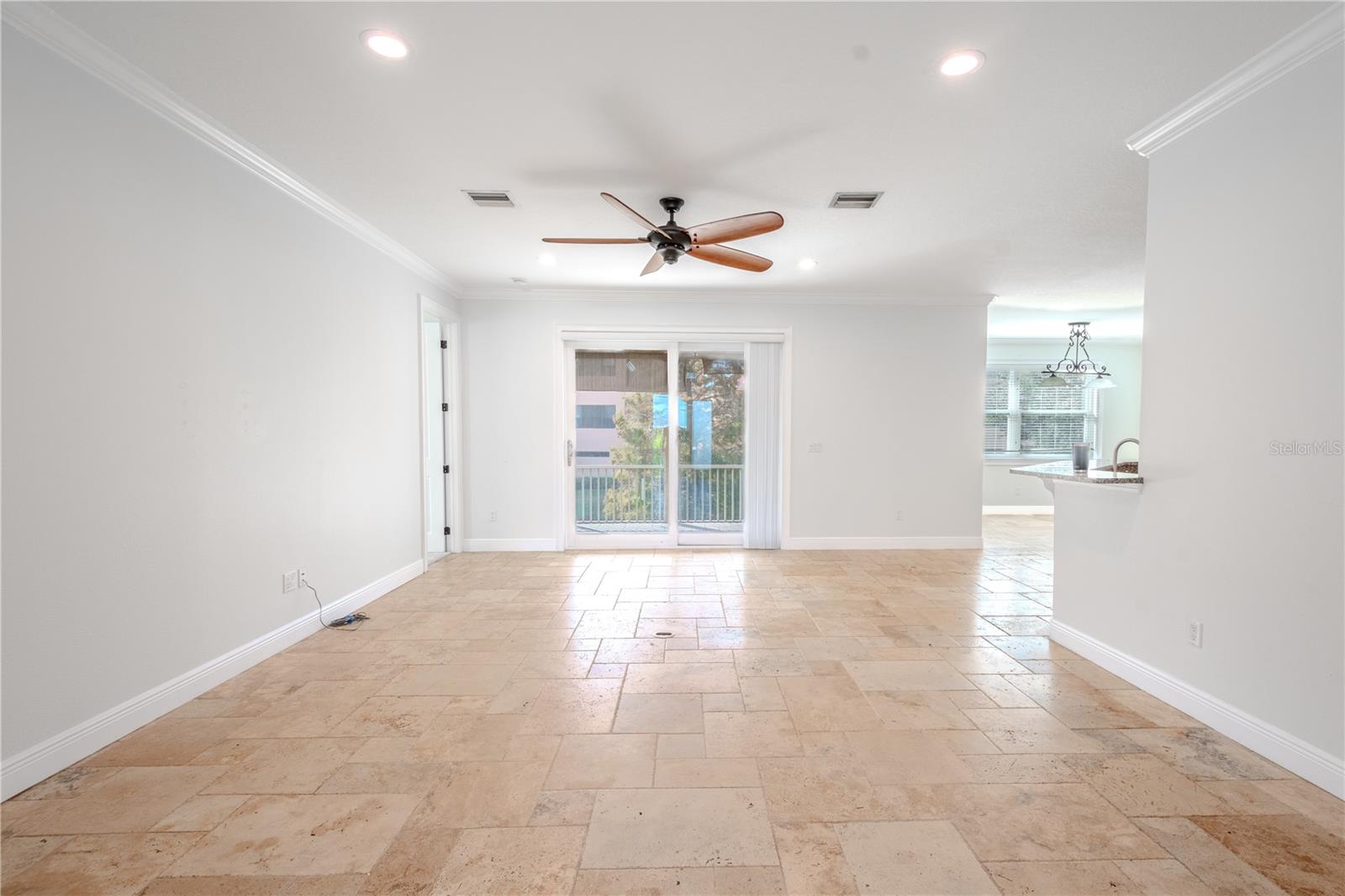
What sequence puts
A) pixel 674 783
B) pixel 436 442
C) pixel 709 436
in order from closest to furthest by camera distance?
1. pixel 674 783
2. pixel 436 442
3. pixel 709 436

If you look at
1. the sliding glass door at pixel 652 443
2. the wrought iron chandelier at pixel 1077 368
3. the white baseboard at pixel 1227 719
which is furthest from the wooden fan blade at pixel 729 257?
the wrought iron chandelier at pixel 1077 368

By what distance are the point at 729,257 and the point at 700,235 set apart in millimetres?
482

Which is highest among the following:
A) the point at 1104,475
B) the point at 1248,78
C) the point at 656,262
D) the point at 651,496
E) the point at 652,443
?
the point at 1248,78

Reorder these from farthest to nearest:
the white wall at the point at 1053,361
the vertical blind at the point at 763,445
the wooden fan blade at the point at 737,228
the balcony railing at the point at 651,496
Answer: the white wall at the point at 1053,361 → the balcony railing at the point at 651,496 → the vertical blind at the point at 763,445 → the wooden fan blade at the point at 737,228

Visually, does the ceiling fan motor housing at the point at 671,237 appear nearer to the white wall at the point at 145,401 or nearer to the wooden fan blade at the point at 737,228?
the wooden fan blade at the point at 737,228

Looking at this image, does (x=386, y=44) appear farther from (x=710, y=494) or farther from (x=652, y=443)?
(x=710, y=494)

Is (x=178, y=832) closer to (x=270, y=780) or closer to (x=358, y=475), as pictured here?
(x=270, y=780)

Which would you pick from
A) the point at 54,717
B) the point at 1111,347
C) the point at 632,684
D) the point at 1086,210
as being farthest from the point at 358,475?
the point at 1111,347

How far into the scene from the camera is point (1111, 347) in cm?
802

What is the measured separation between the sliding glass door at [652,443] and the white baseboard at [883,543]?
2.12ft

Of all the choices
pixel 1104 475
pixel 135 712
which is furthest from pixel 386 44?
pixel 1104 475

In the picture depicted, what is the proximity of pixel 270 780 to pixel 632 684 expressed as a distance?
4.61 ft

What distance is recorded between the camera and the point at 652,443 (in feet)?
18.7

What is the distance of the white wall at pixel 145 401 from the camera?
71.3 inches
